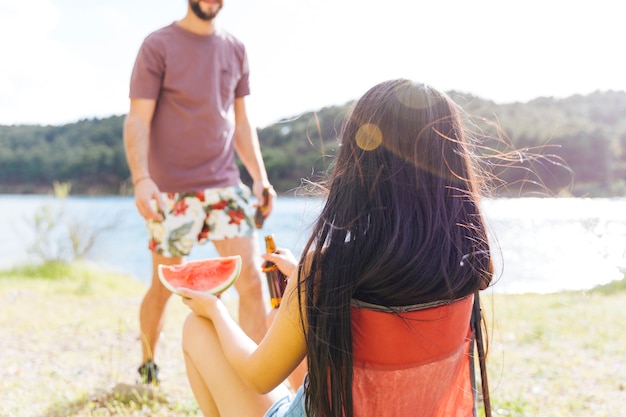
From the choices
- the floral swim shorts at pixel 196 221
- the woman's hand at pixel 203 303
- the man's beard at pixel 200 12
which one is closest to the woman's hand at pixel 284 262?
the woman's hand at pixel 203 303

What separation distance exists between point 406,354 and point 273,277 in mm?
886

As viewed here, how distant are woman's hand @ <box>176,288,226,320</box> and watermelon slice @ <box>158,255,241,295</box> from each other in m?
0.34

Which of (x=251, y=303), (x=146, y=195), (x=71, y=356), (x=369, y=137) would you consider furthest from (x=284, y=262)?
(x=71, y=356)

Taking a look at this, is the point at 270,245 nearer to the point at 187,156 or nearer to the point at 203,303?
the point at 203,303

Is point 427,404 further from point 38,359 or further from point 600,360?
point 38,359

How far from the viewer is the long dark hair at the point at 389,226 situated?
1.36 meters

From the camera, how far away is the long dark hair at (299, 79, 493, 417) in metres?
1.36

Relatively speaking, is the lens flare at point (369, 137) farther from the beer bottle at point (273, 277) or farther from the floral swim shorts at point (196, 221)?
the floral swim shorts at point (196, 221)

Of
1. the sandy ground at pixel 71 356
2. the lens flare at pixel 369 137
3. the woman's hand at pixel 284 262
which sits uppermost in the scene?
the lens flare at pixel 369 137

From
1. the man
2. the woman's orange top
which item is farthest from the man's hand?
the woman's orange top

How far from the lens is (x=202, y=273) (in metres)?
2.44

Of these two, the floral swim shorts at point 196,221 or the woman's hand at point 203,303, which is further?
the floral swim shorts at point 196,221

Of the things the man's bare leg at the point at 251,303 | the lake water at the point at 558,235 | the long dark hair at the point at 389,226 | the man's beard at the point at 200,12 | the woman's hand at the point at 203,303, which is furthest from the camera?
the man's beard at the point at 200,12

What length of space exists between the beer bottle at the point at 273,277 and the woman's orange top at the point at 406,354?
0.65 meters
